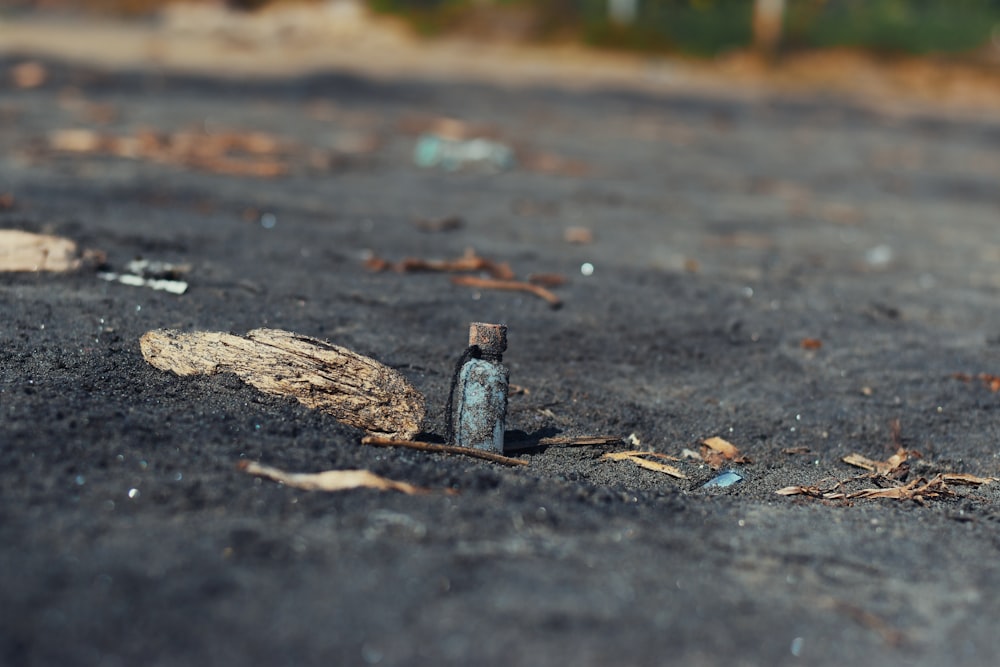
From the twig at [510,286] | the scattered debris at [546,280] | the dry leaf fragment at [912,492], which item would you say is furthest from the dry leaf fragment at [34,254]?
the dry leaf fragment at [912,492]

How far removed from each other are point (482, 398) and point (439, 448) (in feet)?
0.75

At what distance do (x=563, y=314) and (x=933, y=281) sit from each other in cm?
270

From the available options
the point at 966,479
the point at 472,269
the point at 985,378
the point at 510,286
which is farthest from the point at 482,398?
the point at 985,378

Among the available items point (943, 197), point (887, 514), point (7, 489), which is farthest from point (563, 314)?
point (943, 197)

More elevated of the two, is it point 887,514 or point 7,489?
point 7,489

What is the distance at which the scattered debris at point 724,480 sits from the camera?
10.5 ft

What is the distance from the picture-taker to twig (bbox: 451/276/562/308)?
4.74 meters

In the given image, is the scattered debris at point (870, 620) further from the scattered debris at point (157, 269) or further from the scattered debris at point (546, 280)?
the scattered debris at point (157, 269)

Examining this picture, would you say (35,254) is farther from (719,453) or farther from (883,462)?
(883,462)

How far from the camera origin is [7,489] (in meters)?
2.35

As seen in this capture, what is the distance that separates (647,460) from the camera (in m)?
3.34

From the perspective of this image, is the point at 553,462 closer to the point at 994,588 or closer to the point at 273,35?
the point at 994,588

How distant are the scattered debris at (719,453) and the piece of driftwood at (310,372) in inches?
40.0

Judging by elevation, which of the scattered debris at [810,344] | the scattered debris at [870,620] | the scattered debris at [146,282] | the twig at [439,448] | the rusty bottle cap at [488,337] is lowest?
the scattered debris at [810,344]
